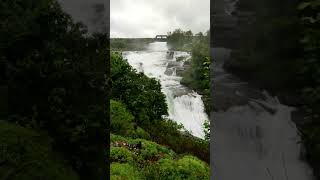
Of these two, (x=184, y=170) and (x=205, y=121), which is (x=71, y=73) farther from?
(x=205, y=121)

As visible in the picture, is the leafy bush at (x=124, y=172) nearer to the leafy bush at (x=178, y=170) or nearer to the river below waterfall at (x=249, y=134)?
the leafy bush at (x=178, y=170)

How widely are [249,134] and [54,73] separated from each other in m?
2.10

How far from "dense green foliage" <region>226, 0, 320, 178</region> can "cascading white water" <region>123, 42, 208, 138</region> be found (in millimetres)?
2251

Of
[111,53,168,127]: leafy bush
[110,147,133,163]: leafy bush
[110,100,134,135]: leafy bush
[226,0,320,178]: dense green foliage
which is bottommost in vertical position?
[110,147,133,163]: leafy bush

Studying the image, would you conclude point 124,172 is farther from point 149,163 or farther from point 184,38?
point 184,38

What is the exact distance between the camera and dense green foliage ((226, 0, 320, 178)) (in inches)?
189

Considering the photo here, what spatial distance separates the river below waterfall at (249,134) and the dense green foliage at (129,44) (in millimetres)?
2310

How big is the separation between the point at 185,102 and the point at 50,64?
8.66ft

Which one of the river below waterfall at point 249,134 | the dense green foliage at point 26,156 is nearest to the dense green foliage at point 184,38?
the river below waterfall at point 249,134

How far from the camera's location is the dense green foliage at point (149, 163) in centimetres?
650

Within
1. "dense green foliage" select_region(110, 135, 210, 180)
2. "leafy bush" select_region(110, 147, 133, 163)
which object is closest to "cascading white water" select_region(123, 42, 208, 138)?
"dense green foliage" select_region(110, 135, 210, 180)

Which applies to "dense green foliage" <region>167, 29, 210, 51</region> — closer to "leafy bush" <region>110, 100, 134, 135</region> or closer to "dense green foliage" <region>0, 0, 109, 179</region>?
"leafy bush" <region>110, 100, 134, 135</region>

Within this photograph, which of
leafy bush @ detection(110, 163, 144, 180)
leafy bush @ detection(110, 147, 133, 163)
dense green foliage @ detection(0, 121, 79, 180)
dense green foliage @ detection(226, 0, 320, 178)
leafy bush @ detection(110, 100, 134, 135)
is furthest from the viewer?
leafy bush @ detection(110, 100, 134, 135)

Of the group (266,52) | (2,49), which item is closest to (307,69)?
(266,52)
